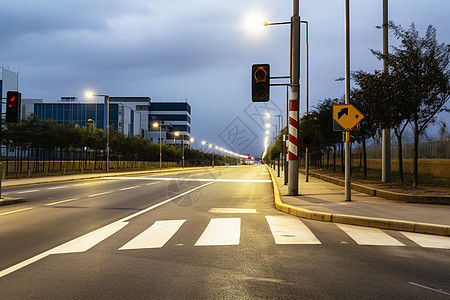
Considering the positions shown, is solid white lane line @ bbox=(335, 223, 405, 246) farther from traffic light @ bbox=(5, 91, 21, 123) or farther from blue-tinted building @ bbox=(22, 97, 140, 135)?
blue-tinted building @ bbox=(22, 97, 140, 135)

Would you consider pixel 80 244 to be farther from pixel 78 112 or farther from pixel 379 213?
pixel 78 112

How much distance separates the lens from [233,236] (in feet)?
24.8

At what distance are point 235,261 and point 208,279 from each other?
0.92 m

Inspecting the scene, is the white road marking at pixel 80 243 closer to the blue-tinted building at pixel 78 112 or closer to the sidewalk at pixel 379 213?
the sidewalk at pixel 379 213

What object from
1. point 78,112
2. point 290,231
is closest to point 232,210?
point 290,231

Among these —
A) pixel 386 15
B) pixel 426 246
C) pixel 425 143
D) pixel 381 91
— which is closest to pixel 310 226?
pixel 426 246

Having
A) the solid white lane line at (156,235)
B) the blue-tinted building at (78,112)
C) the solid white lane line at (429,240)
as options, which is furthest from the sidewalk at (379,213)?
the blue-tinted building at (78,112)

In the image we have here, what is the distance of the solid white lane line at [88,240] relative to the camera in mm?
6520

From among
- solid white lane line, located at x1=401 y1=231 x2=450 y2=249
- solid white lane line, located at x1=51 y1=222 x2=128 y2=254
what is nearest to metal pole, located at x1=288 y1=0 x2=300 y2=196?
solid white lane line, located at x1=401 y1=231 x2=450 y2=249

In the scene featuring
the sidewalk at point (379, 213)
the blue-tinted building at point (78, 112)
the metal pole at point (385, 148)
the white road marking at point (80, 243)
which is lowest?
the white road marking at point (80, 243)

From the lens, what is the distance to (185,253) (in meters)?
6.21

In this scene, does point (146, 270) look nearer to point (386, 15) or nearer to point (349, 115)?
point (349, 115)

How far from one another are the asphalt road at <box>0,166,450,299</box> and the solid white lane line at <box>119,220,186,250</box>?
0.06 feet

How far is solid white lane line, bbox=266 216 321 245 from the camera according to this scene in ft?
23.5
